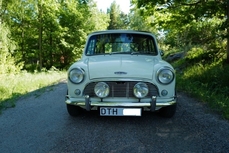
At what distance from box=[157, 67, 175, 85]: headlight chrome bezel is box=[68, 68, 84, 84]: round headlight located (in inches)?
48.3

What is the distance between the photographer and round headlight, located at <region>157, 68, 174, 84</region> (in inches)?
130

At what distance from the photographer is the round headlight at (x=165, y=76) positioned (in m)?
3.31

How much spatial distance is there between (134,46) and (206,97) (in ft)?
7.42

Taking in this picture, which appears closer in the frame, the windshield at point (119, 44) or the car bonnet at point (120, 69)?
the car bonnet at point (120, 69)

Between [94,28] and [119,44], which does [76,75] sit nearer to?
[119,44]

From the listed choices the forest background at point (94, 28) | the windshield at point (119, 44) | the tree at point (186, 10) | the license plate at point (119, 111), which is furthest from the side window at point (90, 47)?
the tree at point (186, 10)

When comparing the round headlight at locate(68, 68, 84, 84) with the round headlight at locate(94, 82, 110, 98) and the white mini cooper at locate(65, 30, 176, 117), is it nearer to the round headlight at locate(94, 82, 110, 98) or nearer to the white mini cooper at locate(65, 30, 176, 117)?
the white mini cooper at locate(65, 30, 176, 117)

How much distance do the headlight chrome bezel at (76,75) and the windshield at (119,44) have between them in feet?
3.58

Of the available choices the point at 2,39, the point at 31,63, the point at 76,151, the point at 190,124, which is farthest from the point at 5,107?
the point at 31,63

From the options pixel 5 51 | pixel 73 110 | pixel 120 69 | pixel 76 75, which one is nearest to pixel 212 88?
pixel 120 69

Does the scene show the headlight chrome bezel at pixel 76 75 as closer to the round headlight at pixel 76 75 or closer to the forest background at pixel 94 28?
the round headlight at pixel 76 75

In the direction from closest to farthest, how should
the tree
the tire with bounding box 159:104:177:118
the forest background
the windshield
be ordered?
1. the tire with bounding box 159:104:177:118
2. the windshield
3. the forest background
4. the tree

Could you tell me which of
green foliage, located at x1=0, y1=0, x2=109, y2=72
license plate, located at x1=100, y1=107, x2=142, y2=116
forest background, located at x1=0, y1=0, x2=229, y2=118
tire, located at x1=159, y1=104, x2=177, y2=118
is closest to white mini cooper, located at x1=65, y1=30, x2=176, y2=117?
license plate, located at x1=100, y1=107, x2=142, y2=116

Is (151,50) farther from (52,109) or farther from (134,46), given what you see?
(52,109)
